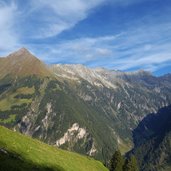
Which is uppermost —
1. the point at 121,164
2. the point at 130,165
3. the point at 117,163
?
→ the point at 117,163

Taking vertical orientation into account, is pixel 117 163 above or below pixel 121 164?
above

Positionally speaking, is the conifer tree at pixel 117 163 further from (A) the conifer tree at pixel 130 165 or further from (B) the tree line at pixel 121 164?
(A) the conifer tree at pixel 130 165

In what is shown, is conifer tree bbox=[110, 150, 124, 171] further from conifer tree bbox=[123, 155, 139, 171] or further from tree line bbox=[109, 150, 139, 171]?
conifer tree bbox=[123, 155, 139, 171]

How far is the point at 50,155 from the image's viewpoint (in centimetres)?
6856

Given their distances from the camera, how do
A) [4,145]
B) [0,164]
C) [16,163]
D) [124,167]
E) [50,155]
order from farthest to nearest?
[124,167], [50,155], [4,145], [16,163], [0,164]

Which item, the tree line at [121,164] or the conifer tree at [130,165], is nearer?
the tree line at [121,164]

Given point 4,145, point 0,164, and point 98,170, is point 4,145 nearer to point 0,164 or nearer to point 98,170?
point 0,164

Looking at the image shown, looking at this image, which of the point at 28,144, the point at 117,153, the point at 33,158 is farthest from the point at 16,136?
the point at 117,153

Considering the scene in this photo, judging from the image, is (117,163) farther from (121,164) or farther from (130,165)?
(130,165)

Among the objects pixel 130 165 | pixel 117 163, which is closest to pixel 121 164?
pixel 117 163

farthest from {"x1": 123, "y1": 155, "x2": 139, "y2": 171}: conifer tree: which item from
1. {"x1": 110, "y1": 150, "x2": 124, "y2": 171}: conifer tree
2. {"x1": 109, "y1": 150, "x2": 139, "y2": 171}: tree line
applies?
{"x1": 110, "y1": 150, "x2": 124, "y2": 171}: conifer tree

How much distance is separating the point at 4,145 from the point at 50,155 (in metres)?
16.4

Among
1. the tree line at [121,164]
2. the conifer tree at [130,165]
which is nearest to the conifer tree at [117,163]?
the tree line at [121,164]

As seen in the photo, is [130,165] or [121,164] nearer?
[130,165]
